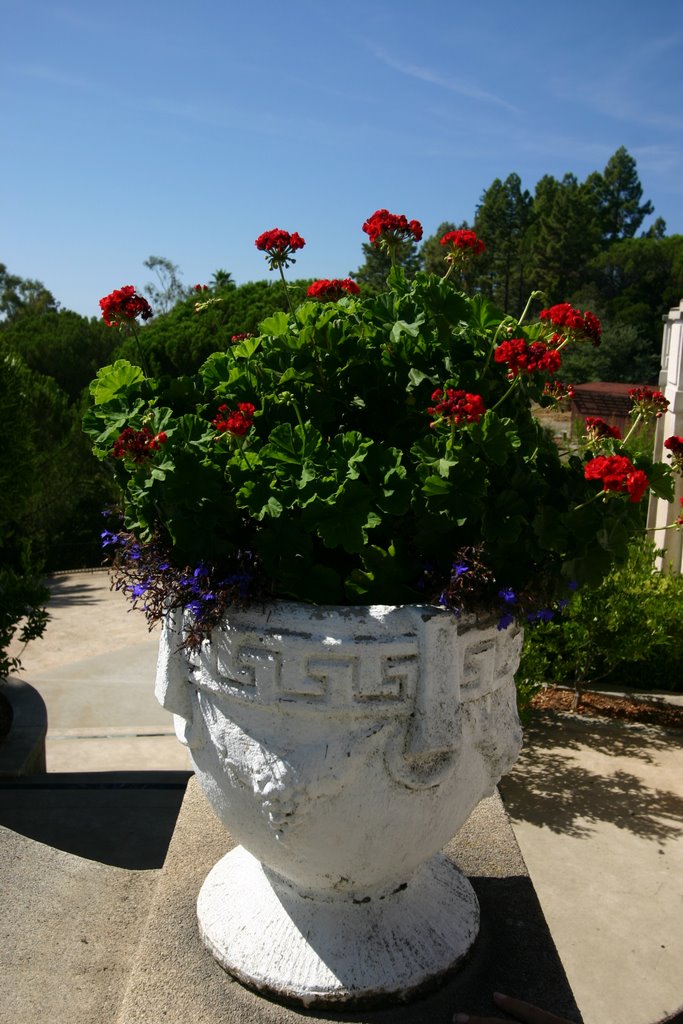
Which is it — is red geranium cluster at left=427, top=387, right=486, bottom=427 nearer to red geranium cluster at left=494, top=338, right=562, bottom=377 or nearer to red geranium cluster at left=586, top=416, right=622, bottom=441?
red geranium cluster at left=494, top=338, right=562, bottom=377

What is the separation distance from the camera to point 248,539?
6.56ft

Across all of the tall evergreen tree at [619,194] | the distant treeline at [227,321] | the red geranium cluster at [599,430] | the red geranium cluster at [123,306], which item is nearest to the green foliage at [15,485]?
the distant treeline at [227,321]

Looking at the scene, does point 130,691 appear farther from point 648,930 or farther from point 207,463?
point 207,463

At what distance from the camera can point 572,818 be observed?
4.27 metres

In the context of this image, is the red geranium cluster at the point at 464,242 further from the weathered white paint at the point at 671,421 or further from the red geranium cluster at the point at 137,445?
the weathered white paint at the point at 671,421

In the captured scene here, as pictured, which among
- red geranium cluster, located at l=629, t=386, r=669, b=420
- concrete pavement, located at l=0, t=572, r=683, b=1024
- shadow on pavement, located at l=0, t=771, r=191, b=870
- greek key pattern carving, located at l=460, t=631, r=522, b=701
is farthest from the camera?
shadow on pavement, located at l=0, t=771, r=191, b=870

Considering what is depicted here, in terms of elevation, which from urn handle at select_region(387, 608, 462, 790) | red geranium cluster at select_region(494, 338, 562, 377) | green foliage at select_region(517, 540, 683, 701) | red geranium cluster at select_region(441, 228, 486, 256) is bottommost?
green foliage at select_region(517, 540, 683, 701)

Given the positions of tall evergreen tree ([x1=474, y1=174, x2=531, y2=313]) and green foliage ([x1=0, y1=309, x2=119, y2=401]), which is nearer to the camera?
green foliage ([x1=0, y1=309, x2=119, y2=401])

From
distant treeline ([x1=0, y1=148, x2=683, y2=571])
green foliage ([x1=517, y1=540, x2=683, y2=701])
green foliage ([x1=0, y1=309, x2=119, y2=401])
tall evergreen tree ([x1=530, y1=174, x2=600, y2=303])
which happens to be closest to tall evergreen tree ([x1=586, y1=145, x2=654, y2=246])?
distant treeline ([x1=0, y1=148, x2=683, y2=571])

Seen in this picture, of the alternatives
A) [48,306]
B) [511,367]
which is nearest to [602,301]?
[48,306]

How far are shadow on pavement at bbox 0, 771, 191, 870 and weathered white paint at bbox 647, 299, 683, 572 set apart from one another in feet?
13.7

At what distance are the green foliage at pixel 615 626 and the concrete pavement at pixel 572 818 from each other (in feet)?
1.42

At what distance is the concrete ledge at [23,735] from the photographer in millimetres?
3928

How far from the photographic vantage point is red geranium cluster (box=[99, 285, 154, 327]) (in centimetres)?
219
